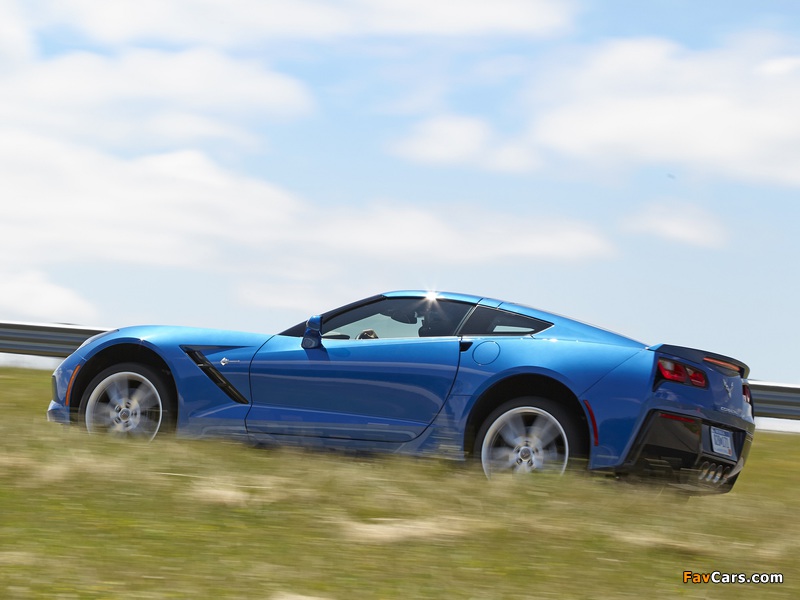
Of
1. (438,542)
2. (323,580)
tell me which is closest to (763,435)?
(438,542)

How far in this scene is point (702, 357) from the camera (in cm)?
592

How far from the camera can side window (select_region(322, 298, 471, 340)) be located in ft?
20.9

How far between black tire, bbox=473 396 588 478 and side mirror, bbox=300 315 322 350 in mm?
1196

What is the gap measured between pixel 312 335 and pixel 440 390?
94cm

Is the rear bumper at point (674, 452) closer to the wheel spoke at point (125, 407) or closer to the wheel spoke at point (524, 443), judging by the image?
the wheel spoke at point (524, 443)

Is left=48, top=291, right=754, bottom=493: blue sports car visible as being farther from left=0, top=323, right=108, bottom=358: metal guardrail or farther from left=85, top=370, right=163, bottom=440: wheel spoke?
left=0, top=323, right=108, bottom=358: metal guardrail

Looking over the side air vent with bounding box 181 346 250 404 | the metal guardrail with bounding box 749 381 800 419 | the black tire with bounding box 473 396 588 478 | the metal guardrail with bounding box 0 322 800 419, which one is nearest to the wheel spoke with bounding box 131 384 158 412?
the side air vent with bounding box 181 346 250 404

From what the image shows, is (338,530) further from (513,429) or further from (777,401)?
(777,401)

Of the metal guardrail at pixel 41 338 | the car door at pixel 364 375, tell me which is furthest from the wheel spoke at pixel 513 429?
the metal guardrail at pixel 41 338

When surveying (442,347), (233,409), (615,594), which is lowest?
(615,594)

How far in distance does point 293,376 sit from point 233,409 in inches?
17.3

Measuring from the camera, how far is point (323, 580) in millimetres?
3859

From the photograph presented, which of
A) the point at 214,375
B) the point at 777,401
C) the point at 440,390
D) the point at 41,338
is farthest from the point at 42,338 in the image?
the point at 777,401

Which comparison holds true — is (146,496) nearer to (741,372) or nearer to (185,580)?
(185,580)
